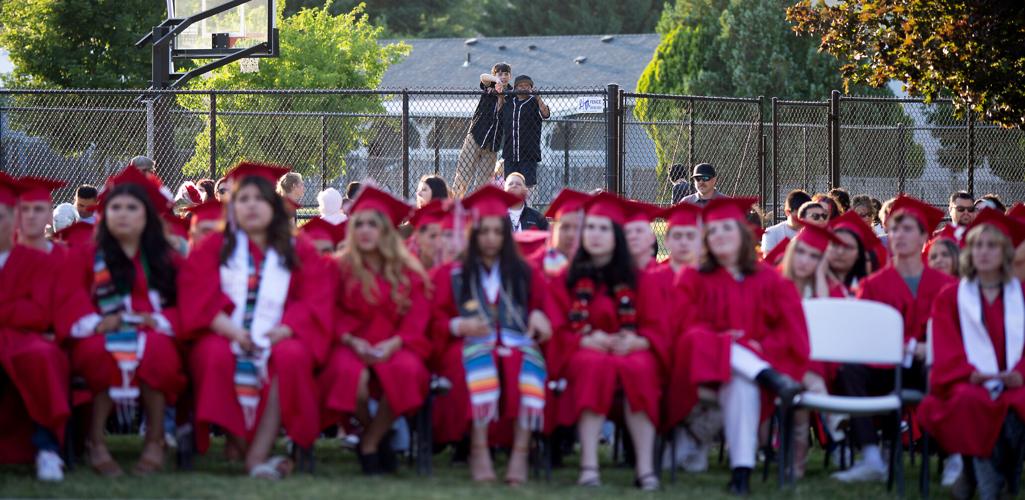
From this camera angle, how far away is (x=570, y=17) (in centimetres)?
5581

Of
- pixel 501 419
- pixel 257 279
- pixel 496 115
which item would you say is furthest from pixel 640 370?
pixel 496 115

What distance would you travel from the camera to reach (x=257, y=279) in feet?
24.8

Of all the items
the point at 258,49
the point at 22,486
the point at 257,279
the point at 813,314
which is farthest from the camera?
the point at 258,49

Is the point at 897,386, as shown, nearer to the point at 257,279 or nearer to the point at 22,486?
the point at 257,279

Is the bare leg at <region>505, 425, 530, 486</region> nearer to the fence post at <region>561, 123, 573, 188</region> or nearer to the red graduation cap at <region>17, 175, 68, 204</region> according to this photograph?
the red graduation cap at <region>17, 175, 68, 204</region>

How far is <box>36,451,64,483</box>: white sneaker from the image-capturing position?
720 cm

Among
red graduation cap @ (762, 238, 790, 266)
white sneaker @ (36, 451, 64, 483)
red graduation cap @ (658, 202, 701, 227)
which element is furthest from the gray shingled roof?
white sneaker @ (36, 451, 64, 483)

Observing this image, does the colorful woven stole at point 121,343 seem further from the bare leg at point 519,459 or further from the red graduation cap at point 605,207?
the red graduation cap at point 605,207

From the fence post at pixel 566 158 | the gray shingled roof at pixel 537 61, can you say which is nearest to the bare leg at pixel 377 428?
the fence post at pixel 566 158

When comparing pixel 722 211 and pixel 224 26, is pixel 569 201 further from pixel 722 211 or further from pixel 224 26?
pixel 224 26

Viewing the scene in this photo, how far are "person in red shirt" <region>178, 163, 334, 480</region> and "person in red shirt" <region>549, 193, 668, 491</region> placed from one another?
1.31 metres

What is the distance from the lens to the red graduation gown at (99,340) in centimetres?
735

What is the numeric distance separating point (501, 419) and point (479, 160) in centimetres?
675

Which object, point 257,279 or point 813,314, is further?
point 813,314
